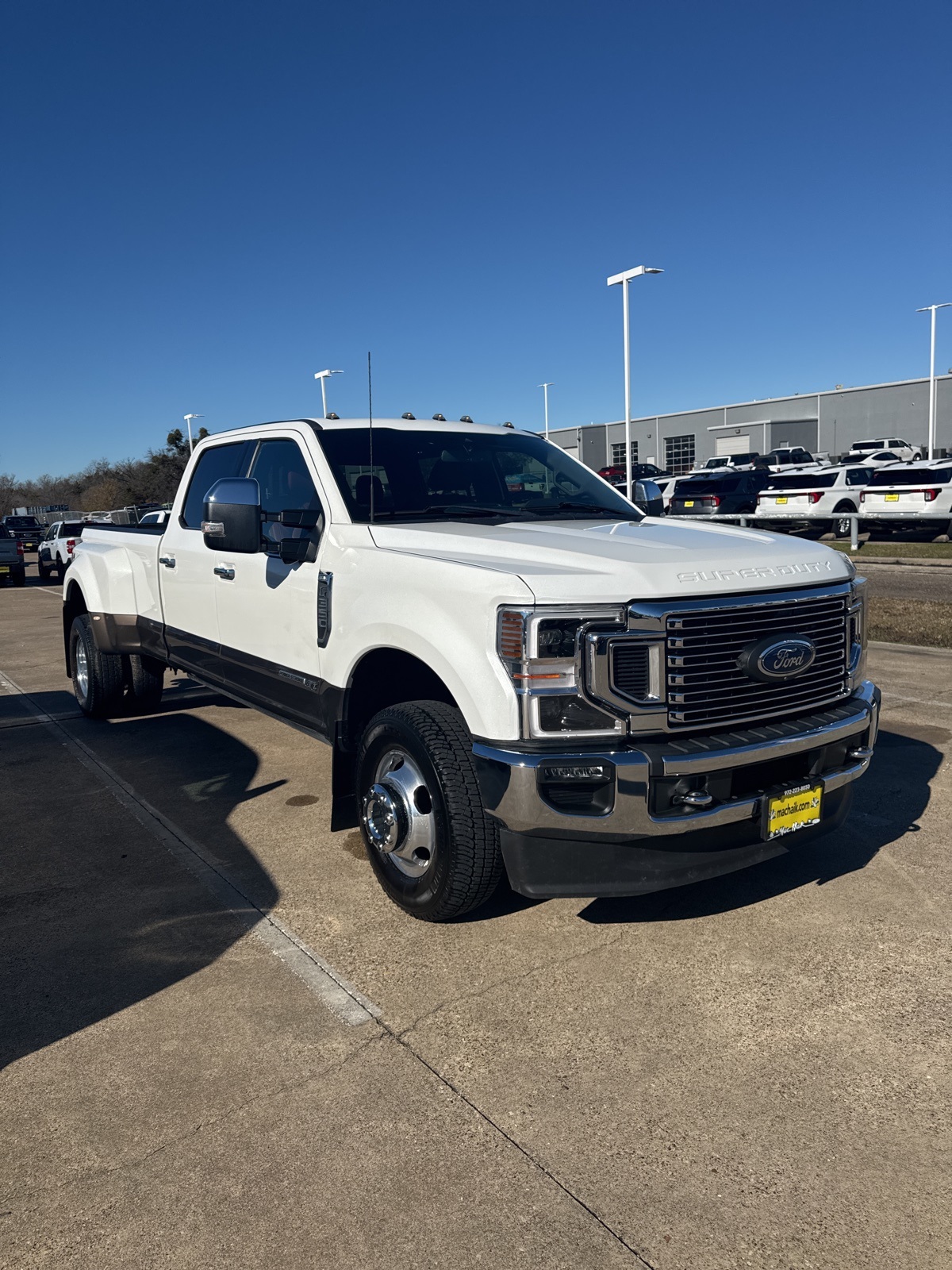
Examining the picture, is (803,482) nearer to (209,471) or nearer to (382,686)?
(209,471)

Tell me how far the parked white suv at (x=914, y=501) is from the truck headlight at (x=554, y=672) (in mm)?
19745

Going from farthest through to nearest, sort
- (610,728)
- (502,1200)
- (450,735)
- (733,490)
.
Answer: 1. (733,490)
2. (450,735)
3. (610,728)
4. (502,1200)

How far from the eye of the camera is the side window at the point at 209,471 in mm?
5793

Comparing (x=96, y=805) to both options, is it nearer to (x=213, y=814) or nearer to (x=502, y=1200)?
(x=213, y=814)

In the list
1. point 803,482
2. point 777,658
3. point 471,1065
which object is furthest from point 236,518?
point 803,482

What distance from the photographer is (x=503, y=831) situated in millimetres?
3383

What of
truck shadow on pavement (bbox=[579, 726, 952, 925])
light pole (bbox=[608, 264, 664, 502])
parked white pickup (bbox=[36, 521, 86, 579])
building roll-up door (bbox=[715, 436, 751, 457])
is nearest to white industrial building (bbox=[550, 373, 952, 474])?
building roll-up door (bbox=[715, 436, 751, 457])

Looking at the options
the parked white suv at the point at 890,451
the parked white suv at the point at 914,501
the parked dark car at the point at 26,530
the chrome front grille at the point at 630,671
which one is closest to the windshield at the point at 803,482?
the parked white suv at the point at 914,501

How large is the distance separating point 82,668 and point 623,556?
5.59 m

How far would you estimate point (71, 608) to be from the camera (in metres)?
7.98

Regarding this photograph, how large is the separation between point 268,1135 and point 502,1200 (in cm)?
67

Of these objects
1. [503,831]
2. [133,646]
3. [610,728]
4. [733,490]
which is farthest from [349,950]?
[733,490]

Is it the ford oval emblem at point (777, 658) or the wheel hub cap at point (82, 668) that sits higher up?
the ford oval emblem at point (777, 658)

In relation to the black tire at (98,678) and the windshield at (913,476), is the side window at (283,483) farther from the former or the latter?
the windshield at (913,476)
